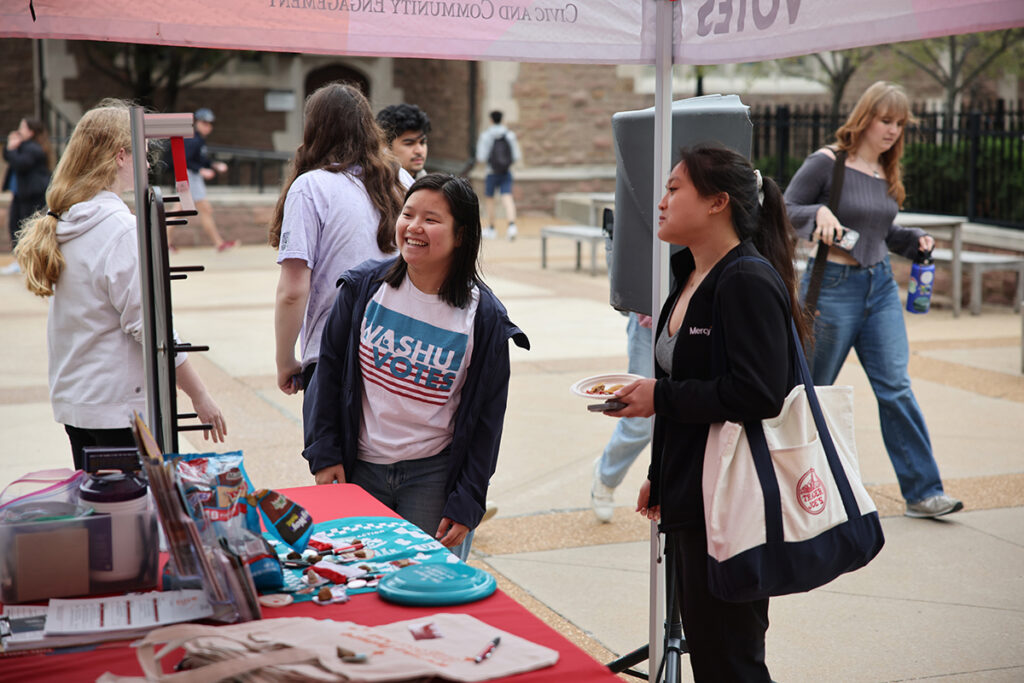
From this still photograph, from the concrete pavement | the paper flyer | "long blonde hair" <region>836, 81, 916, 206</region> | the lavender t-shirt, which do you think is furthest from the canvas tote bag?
"long blonde hair" <region>836, 81, 916, 206</region>

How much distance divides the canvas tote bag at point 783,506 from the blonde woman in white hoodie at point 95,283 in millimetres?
1844

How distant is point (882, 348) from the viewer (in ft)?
18.0

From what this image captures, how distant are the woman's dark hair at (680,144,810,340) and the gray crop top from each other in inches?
102

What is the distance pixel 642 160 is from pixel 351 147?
110 cm

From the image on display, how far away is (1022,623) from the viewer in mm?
4328

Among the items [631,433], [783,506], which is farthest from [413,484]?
[631,433]

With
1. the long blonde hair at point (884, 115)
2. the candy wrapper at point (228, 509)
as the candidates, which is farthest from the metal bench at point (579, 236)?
the candy wrapper at point (228, 509)

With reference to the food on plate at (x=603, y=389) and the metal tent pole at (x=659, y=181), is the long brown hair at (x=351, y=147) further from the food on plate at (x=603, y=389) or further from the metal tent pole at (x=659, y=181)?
the food on plate at (x=603, y=389)

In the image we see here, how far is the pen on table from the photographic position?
200cm

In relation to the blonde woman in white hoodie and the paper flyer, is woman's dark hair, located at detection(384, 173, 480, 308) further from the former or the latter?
the paper flyer

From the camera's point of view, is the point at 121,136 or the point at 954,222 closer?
the point at 121,136

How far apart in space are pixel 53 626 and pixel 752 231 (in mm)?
1835

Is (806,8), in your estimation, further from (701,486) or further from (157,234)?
(157,234)

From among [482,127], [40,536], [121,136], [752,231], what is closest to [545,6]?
[752,231]
